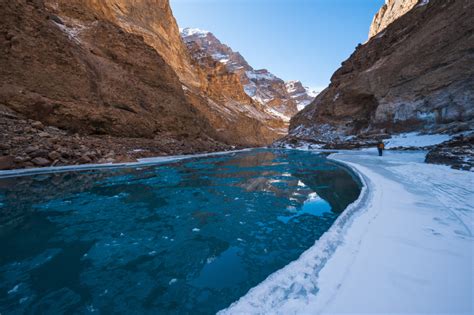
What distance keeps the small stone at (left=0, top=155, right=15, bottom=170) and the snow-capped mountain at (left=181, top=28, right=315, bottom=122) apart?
13358 centimetres

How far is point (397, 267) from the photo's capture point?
6.73ft

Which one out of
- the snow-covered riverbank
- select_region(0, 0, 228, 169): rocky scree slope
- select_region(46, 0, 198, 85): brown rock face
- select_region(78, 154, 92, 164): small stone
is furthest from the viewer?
select_region(46, 0, 198, 85): brown rock face

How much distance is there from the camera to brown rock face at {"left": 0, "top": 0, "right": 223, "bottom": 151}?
45.8 feet

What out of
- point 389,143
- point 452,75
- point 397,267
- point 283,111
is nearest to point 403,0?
point 452,75

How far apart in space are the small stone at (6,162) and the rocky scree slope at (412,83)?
89.5 feet

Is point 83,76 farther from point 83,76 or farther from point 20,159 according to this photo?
point 20,159

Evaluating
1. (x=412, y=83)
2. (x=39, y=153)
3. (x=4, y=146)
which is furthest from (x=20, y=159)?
(x=412, y=83)

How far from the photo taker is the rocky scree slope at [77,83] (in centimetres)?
1273

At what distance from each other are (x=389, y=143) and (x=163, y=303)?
24.4m

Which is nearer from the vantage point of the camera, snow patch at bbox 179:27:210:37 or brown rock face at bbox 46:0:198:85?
brown rock face at bbox 46:0:198:85

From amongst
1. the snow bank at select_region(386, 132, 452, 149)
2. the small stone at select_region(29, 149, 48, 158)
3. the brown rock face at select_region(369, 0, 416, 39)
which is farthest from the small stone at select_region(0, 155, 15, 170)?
the brown rock face at select_region(369, 0, 416, 39)

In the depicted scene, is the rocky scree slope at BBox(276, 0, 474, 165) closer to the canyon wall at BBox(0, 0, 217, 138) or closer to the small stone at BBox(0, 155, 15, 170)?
the canyon wall at BBox(0, 0, 217, 138)

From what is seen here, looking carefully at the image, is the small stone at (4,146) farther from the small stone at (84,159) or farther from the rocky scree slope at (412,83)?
the rocky scree slope at (412,83)

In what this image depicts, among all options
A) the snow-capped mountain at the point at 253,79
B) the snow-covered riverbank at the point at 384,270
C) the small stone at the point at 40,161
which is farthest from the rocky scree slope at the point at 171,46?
the snow-capped mountain at the point at 253,79
